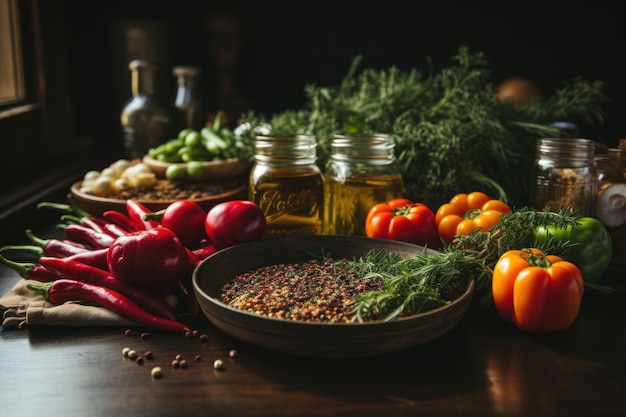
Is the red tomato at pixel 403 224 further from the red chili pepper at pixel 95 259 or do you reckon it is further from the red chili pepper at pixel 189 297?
the red chili pepper at pixel 95 259

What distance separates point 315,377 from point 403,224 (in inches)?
17.6

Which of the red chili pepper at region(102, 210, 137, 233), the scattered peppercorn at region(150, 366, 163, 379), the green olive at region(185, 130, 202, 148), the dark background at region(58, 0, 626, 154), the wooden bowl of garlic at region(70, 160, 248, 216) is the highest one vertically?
the dark background at region(58, 0, 626, 154)

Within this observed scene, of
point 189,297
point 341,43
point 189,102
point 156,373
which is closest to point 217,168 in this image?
point 189,297

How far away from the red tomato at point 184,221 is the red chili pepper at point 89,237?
0.35 ft

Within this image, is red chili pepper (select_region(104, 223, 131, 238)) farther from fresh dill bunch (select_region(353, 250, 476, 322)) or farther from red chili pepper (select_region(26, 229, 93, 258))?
fresh dill bunch (select_region(353, 250, 476, 322))

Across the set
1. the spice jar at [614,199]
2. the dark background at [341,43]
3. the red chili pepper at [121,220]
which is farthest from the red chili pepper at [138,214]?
the dark background at [341,43]

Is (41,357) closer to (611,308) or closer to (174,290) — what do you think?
(174,290)

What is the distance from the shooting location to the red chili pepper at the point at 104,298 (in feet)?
3.16

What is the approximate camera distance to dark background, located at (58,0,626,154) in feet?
8.86

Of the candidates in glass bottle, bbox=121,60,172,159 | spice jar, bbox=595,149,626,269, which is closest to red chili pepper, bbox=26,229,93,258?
glass bottle, bbox=121,60,172,159

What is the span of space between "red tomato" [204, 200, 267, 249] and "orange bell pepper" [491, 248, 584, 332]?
0.43m

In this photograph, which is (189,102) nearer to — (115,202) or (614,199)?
(115,202)

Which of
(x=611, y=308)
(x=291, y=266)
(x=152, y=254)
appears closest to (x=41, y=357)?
(x=152, y=254)

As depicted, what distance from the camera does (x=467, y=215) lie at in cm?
119
